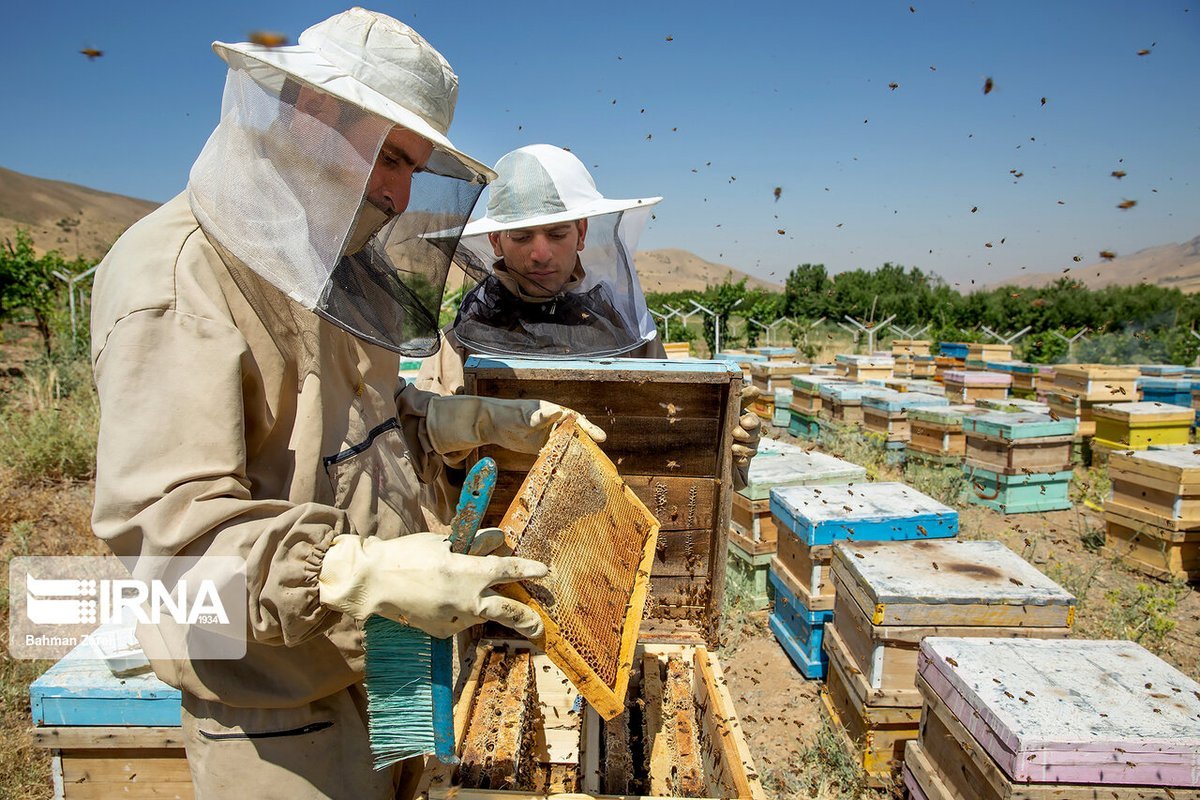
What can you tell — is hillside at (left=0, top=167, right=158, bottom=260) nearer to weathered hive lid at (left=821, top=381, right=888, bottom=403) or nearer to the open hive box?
weathered hive lid at (left=821, top=381, right=888, bottom=403)

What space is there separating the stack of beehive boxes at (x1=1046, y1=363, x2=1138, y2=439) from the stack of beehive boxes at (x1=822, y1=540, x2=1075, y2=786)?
7.47m

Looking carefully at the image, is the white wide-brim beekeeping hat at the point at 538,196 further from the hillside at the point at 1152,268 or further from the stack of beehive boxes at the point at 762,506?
the hillside at the point at 1152,268

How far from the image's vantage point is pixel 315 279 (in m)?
1.42

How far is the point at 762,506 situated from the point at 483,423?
12.1 ft

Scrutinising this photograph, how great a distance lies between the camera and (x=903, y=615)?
10.7 feet

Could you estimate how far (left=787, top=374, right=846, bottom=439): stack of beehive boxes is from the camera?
10531mm

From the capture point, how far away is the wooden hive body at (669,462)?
2297mm

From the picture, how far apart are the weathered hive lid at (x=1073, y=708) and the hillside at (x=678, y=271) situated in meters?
95.5

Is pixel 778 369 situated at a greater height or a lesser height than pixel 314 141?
lesser

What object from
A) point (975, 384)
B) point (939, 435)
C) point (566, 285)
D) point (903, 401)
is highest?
point (566, 285)

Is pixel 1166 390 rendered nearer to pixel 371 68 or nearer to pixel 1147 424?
pixel 1147 424

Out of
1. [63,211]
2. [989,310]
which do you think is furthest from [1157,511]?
[63,211]

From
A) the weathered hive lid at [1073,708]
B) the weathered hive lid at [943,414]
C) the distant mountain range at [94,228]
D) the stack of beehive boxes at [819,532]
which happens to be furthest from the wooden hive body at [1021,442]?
the distant mountain range at [94,228]

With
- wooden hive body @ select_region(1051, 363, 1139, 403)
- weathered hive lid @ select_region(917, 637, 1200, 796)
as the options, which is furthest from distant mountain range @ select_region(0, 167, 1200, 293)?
weathered hive lid @ select_region(917, 637, 1200, 796)
